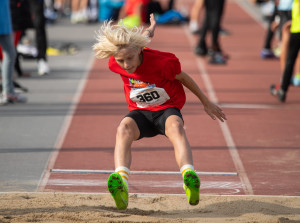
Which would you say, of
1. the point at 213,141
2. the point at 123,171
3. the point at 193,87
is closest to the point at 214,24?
the point at 213,141

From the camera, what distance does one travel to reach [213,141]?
24.5 feet

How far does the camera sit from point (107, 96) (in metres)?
10.1

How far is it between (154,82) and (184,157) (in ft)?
2.26

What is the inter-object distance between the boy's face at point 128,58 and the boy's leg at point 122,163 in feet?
1.52

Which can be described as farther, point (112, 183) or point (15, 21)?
point (15, 21)

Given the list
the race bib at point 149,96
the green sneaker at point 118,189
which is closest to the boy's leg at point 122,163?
the green sneaker at point 118,189

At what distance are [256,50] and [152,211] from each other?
434 inches

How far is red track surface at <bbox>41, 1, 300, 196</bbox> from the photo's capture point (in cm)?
582

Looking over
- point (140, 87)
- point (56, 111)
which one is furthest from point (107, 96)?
point (140, 87)

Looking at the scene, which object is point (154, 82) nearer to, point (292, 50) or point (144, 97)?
point (144, 97)

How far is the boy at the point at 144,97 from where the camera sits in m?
4.76

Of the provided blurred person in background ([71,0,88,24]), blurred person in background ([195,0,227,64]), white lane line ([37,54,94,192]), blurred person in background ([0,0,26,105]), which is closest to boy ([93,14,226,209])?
white lane line ([37,54,94,192])

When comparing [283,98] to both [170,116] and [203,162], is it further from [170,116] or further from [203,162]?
[170,116]

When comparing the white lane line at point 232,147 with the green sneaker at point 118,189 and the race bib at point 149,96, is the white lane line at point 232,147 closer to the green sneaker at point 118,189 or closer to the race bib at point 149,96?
the race bib at point 149,96
